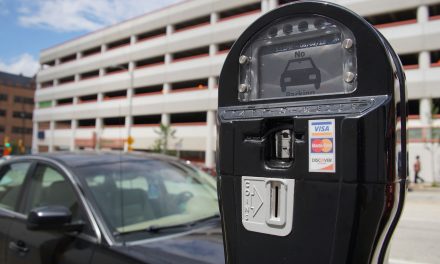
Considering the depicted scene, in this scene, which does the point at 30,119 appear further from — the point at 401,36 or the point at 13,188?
the point at 13,188

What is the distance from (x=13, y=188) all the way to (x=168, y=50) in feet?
115

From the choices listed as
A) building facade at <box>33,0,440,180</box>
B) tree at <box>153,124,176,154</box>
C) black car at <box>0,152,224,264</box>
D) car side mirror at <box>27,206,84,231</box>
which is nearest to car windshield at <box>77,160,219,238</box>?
black car at <box>0,152,224,264</box>

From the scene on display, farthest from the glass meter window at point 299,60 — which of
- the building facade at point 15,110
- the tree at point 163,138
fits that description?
the building facade at point 15,110

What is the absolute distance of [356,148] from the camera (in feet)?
3.75

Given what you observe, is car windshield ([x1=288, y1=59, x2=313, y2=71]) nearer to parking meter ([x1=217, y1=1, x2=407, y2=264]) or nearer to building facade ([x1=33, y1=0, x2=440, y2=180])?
parking meter ([x1=217, y1=1, x2=407, y2=264])

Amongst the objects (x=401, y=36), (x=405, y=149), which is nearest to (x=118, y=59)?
(x=401, y=36)

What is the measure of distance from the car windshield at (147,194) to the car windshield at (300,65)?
172 centimetres

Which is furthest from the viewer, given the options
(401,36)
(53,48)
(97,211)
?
(53,48)

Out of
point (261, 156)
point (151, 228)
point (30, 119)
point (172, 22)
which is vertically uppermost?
point (172, 22)

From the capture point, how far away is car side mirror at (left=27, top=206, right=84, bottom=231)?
2588mm

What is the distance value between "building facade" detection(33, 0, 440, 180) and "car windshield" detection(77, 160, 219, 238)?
1708 cm

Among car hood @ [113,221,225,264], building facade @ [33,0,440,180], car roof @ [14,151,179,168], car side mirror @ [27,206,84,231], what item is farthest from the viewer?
building facade @ [33,0,440,180]

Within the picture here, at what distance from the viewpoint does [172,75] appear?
36844mm

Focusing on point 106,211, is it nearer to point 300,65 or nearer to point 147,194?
point 147,194
